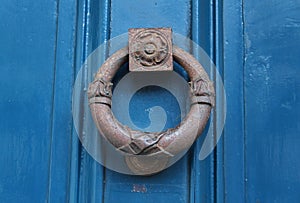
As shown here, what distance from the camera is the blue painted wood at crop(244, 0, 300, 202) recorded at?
0.71 metres

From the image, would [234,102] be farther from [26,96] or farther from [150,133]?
[26,96]

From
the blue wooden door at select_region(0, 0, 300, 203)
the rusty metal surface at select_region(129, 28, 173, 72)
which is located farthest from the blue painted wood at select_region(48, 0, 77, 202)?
the rusty metal surface at select_region(129, 28, 173, 72)

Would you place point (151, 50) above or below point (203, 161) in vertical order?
above

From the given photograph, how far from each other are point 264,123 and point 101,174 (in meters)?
0.33

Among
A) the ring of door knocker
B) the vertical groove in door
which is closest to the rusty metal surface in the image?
the ring of door knocker

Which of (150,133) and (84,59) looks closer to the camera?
(150,133)

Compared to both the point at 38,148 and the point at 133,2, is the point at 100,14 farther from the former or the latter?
the point at 38,148

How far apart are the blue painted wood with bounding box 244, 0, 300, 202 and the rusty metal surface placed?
16cm

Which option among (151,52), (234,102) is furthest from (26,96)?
(234,102)

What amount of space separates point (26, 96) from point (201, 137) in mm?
365

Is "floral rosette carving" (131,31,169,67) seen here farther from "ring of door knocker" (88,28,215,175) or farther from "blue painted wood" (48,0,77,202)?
"blue painted wood" (48,0,77,202)

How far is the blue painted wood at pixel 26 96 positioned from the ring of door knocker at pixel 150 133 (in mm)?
144

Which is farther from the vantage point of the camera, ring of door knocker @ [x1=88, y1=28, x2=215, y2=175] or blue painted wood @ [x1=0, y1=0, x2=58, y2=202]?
blue painted wood @ [x1=0, y1=0, x2=58, y2=202]

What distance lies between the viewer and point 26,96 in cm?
80
